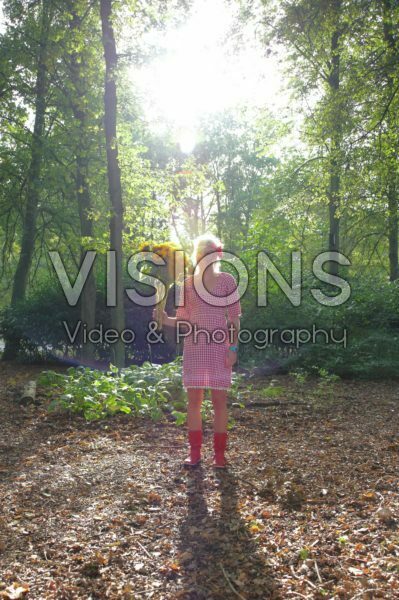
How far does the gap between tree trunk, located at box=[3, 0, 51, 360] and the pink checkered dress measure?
9.01 metres

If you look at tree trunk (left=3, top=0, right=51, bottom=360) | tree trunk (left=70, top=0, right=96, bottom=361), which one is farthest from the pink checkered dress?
tree trunk (left=3, top=0, right=51, bottom=360)

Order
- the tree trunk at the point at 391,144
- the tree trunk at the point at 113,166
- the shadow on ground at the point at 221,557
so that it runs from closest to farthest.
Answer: the shadow on ground at the point at 221,557 < the tree trunk at the point at 391,144 < the tree trunk at the point at 113,166

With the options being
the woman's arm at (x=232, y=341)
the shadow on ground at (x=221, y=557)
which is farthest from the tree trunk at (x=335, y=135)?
the shadow on ground at (x=221, y=557)

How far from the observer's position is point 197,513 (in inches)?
133

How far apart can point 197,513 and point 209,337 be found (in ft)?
4.28

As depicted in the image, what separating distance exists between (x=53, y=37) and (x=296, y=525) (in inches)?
377

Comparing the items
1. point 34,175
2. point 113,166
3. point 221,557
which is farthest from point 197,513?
point 34,175

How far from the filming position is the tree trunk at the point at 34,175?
11.8 meters

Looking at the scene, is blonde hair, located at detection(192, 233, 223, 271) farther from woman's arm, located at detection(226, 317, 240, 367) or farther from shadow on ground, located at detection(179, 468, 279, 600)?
shadow on ground, located at detection(179, 468, 279, 600)

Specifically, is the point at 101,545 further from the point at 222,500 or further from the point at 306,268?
the point at 306,268

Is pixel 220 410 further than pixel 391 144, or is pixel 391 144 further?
pixel 391 144

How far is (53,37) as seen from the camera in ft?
32.2

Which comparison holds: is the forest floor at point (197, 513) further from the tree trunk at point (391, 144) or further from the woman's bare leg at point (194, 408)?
the tree trunk at point (391, 144)

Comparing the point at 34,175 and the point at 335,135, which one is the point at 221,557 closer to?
the point at 335,135
